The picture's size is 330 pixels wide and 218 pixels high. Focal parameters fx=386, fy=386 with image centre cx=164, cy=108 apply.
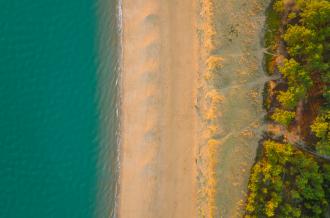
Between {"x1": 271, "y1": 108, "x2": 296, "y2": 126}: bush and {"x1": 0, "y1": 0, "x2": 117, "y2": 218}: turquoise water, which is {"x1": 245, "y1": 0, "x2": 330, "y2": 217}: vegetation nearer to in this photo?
{"x1": 271, "y1": 108, "x2": 296, "y2": 126}: bush

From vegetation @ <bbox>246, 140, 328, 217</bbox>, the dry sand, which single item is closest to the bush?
vegetation @ <bbox>246, 140, 328, 217</bbox>

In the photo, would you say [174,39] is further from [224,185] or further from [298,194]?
[298,194]

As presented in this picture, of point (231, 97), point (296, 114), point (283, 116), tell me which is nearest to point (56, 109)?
point (231, 97)

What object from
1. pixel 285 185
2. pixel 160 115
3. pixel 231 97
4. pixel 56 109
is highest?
pixel 231 97

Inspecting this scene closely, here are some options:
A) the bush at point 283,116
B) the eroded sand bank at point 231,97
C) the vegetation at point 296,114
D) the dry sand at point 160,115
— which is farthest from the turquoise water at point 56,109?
the bush at point 283,116

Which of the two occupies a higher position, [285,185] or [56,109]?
[56,109]

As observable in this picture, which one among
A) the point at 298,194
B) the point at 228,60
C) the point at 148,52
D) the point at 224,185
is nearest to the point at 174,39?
the point at 148,52

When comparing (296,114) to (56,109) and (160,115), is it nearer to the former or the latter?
(160,115)
